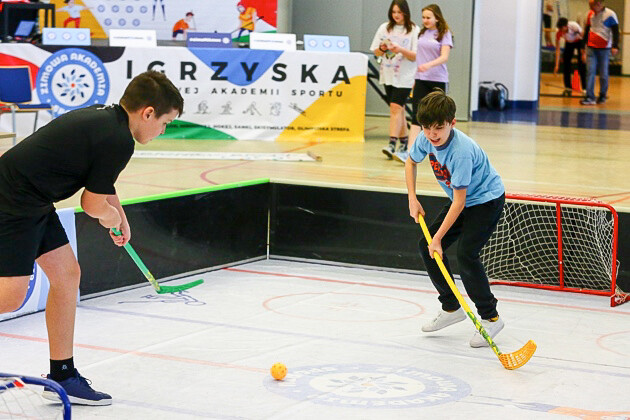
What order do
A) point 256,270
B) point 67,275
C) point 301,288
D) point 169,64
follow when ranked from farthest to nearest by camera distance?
point 169,64
point 256,270
point 301,288
point 67,275

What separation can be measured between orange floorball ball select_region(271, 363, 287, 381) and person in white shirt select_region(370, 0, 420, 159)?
4.82 m

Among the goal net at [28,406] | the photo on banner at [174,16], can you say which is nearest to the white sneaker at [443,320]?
the goal net at [28,406]

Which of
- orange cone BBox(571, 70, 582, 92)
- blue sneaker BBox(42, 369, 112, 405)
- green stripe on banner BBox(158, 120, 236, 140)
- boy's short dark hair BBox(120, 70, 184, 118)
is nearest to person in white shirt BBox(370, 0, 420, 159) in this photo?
green stripe on banner BBox(158, 120, 236, 140)

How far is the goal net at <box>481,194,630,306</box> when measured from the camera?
593 cm

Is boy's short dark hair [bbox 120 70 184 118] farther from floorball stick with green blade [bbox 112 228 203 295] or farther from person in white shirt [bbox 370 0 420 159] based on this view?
person in white shirt [bbox 370 0 420 159]

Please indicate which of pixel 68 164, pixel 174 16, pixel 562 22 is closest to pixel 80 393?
pixel 68 164

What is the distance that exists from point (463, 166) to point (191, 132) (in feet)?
19.5

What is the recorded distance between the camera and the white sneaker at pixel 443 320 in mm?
4914

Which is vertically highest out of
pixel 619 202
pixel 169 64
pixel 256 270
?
pixel 169 64

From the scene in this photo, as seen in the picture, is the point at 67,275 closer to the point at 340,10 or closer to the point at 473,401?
the point at 473,401

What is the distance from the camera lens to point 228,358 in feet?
14.7

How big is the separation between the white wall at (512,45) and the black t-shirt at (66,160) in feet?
35.3

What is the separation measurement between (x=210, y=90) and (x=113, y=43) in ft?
3.41

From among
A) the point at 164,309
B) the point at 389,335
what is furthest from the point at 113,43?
the point at 389,335
